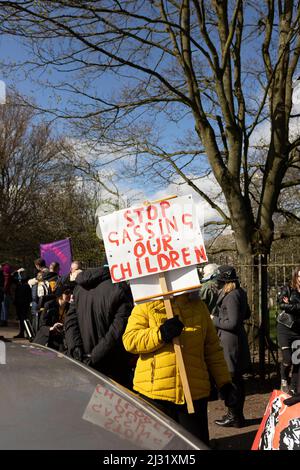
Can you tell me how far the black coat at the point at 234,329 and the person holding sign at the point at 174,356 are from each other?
1887 mm

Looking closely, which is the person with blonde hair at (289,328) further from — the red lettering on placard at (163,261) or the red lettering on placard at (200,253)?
the red lettering on placard at (163,261)

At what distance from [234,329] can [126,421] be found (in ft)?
11.9

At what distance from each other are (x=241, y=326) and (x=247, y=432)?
1.13 meters

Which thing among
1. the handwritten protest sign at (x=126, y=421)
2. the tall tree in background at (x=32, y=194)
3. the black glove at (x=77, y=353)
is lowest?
the black glove at (x=77, y=353)

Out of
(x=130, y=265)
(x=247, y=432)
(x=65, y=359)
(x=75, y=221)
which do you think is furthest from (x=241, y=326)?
(x=75, y=221)

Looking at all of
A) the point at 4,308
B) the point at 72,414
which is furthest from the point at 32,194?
the point at 72,414

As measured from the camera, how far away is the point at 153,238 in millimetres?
3605

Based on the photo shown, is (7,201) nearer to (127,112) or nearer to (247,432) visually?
(127,112)

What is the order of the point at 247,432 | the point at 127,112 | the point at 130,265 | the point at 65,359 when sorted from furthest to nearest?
1. the point at 127,112
2. the point at 247,432
3. the point at 130,265
4. the point at 65,359

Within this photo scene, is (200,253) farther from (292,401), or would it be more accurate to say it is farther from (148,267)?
(292,401)

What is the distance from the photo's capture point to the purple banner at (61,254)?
11.7 metres

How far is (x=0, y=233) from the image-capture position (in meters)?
24.9

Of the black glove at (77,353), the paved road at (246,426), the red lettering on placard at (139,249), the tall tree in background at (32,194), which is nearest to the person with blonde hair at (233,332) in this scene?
the paved road at (246,426)
